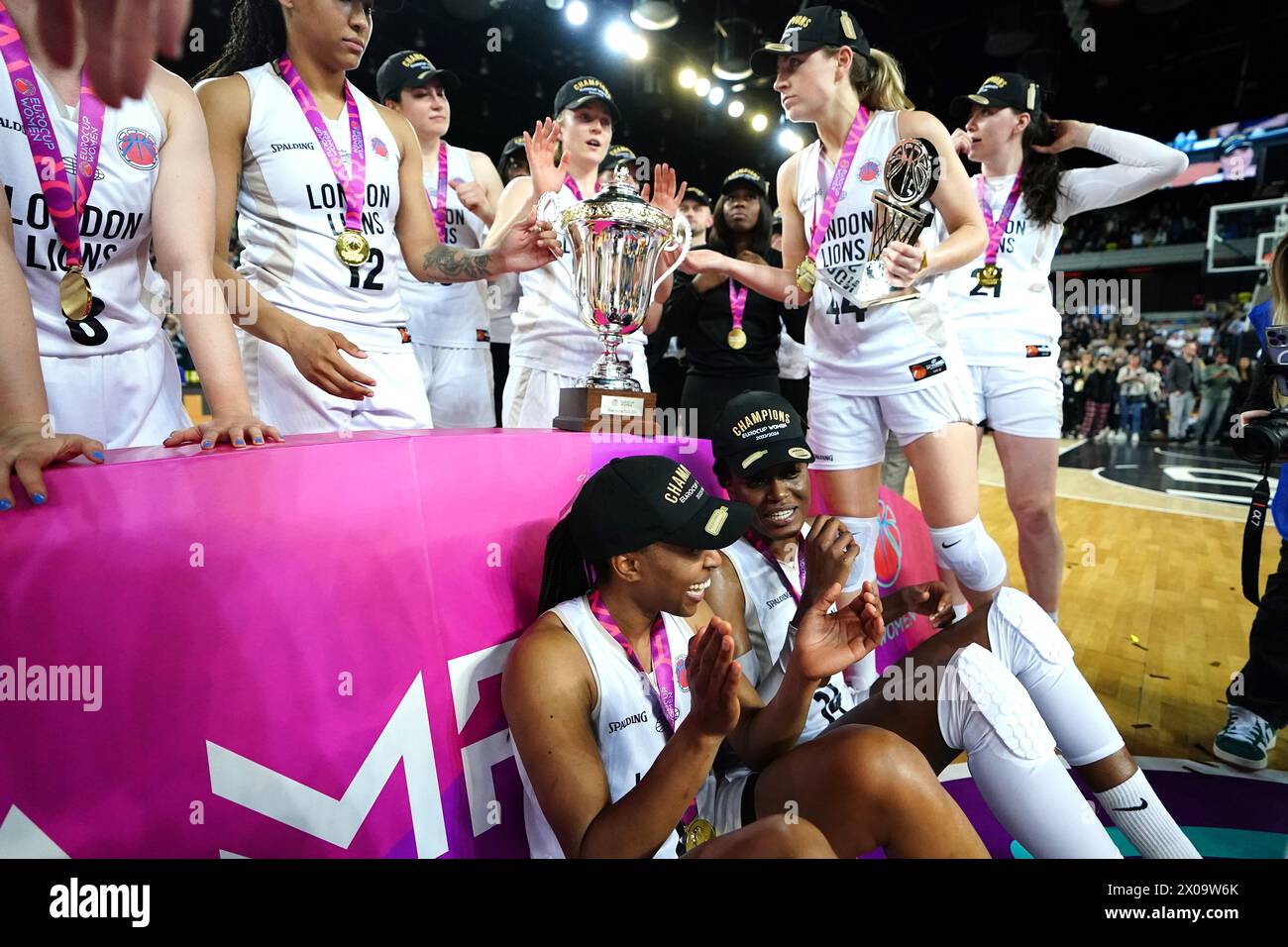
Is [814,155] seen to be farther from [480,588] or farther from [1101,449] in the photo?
[1101,449]

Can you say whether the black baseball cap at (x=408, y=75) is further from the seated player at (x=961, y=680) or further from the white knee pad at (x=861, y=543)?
the white knee pad at (x=861, y=543)

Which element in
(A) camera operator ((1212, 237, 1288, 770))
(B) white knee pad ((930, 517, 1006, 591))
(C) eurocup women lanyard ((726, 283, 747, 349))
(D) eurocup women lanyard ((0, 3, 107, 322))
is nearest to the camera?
(D) eurocup women lanyard ((0, 3, 107, 322))

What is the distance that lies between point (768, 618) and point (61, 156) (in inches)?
63.2

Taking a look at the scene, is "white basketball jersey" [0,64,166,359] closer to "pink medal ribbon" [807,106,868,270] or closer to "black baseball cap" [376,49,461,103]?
"pink medal ribbon" [807,106,868,270]

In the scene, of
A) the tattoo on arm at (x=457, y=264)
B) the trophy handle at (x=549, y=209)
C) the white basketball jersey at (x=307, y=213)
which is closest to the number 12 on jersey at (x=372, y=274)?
the white basketball jersey at (x=307, y=213)

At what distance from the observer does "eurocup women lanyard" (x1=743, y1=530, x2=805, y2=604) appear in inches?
72.3

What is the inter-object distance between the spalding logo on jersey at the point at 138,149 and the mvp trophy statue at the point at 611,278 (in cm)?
79

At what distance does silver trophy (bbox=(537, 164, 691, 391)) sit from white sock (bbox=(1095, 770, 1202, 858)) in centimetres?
135

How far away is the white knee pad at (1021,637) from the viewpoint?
1549mm

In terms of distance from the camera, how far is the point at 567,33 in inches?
313

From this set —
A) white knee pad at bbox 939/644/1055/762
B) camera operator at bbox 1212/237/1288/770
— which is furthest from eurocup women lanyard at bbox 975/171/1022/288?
white knee pad at bbox 939/644/1055/762

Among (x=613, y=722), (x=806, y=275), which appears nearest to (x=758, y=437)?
(x=806, y=275)

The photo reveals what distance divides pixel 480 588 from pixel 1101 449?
12937 millimetres
